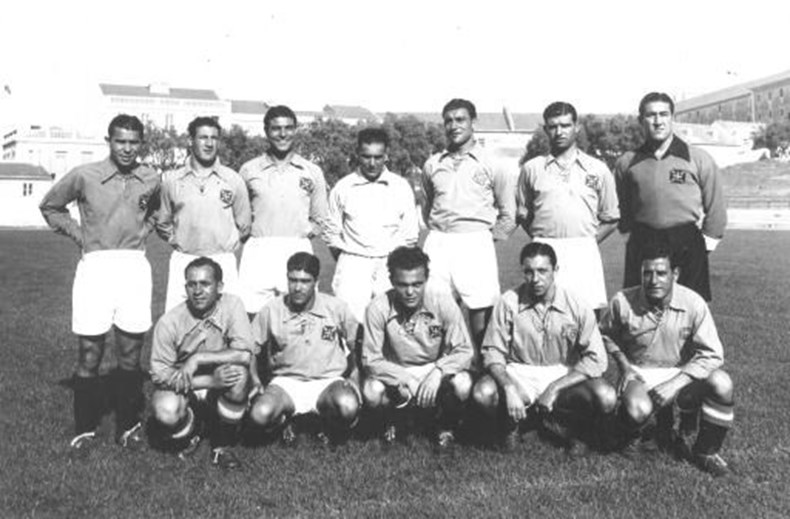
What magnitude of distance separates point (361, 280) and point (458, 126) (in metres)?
1.39

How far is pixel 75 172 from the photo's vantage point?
5.24m

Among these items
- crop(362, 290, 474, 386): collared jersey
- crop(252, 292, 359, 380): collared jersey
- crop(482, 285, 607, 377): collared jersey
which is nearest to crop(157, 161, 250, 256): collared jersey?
crop(252, 292, 359, 380): collared jersey

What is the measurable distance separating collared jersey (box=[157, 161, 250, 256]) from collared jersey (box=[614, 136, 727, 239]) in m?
2.97

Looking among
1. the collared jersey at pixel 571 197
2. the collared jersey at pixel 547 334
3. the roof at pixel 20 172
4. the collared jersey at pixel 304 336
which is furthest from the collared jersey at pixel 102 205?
the roof at pixel 20 172

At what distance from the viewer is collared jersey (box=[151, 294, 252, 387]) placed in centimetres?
498

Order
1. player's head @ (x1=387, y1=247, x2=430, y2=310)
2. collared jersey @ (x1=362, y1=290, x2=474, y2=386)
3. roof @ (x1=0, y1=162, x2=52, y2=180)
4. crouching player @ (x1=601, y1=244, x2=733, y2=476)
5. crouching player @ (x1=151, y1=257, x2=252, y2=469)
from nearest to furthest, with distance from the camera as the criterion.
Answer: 1. crouching player @ (x1=601, y1=244, x2=733, y2=476)
2. crouching player @ (x1=151, y1=257, x2=252, y2=469)
3. player's head @ (x1=387, y1=247, x2=430, y2=310)
4. collared jersey @ (x1=362, y1=290, x2=474, y2=386)
5. roof @ (x1=0, y1=162, x2=52, y2=180)

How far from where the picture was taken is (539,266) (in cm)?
496

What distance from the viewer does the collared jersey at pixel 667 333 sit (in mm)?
4820

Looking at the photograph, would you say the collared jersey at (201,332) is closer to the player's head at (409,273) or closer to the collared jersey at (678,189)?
the player's head at (409,273)

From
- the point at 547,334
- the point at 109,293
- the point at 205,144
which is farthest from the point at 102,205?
the point at 547,334

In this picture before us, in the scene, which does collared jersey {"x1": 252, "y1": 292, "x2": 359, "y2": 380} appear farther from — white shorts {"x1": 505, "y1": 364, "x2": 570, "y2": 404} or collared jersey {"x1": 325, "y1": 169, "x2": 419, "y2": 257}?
white shorts {"x1": 505, "y1": 364, "x2": 570, "y2": 404}

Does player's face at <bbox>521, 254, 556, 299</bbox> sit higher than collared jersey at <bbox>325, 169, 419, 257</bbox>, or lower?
lower

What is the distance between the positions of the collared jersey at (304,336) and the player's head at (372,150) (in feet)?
3.86

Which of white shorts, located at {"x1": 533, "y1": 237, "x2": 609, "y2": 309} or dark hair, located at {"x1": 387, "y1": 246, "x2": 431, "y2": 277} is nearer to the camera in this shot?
dark hair, located at {"x1": 387, "y1": 246, "x2": 431, "y2": 277}
